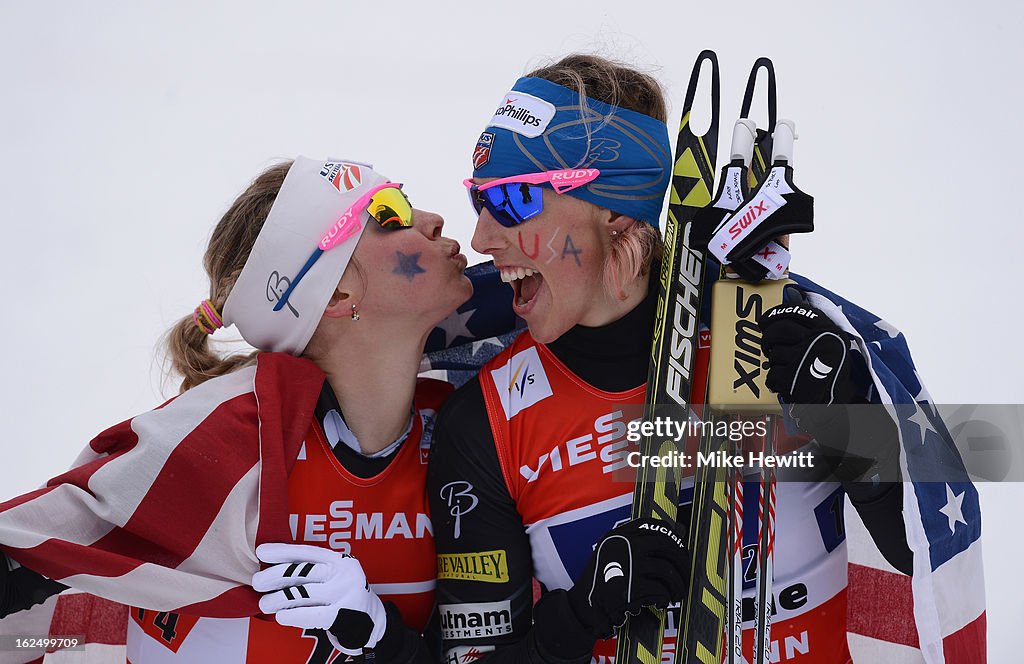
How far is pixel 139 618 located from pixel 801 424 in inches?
54.7

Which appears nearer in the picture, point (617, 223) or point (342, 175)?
point (617, 223)

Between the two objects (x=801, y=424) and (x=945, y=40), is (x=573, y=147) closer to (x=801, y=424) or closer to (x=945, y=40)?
(x=801, y=424)

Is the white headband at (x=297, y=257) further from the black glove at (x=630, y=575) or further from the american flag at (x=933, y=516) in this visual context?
the american flag at (x=933, y=516)

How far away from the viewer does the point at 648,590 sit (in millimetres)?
1726

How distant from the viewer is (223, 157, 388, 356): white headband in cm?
207

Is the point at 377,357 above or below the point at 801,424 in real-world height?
above

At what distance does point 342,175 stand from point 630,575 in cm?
100

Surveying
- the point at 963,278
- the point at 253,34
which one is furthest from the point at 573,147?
the point at 253,34

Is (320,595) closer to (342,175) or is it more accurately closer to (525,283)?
(525,283)

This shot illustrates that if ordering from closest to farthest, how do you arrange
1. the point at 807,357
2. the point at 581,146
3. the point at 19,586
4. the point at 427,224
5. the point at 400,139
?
the point at 807,357 → the point at 19,586 → the point at 581,146 → the point at 427,224 → the point at 400,139

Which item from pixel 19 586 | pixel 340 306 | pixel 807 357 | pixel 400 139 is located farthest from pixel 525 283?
pixel 400 139

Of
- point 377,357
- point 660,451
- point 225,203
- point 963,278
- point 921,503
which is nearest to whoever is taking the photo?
point 921,503

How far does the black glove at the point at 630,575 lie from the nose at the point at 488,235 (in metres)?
0.58

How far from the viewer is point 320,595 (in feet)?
6.03
